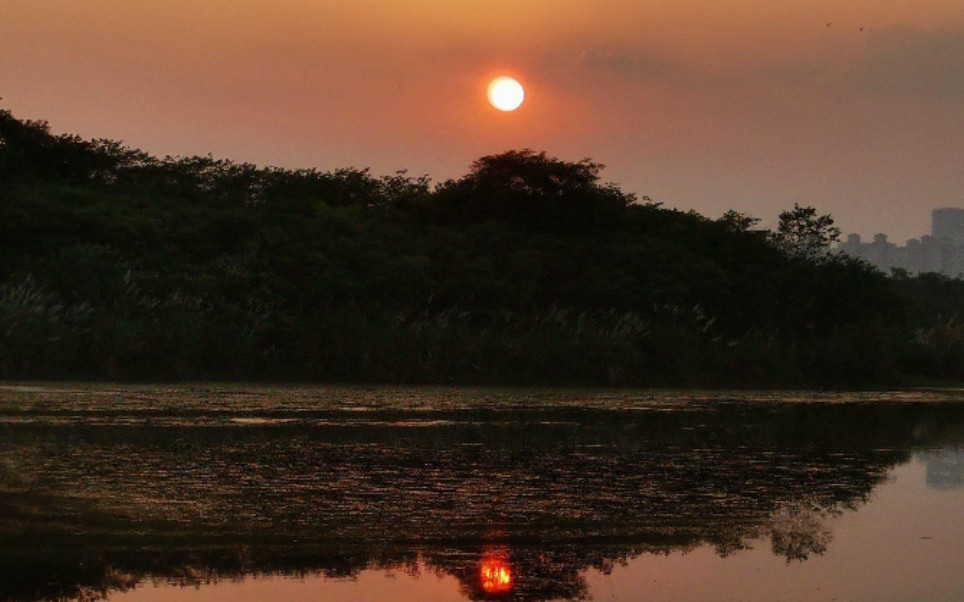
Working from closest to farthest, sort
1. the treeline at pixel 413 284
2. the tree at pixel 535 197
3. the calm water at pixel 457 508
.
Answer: the calm water at pixel 457 508 → the treeline at pixel 413 284 → the tree at pixel 535 197

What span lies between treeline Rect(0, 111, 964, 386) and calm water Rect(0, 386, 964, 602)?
44.0 feet

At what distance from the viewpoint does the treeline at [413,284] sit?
3991cm

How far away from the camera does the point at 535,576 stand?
11016mm

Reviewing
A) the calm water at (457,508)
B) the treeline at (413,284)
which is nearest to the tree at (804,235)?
the treeline at (413,284)

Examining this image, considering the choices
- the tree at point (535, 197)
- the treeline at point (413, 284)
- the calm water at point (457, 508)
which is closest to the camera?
the calm water at point (457, 508)

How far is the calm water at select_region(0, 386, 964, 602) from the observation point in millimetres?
10961

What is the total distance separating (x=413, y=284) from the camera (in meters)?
49.8

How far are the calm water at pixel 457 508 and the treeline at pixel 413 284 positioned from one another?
13.4m

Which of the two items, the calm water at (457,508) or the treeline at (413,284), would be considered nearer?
the calm water at (457,508)

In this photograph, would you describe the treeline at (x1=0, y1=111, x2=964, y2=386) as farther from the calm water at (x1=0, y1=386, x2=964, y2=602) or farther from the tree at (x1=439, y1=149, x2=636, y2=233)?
the calm water at (x1=0, y1=386, x2=964, y2=602)

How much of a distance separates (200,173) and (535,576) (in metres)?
48.4

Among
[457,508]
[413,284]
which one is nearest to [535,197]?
[413,284]

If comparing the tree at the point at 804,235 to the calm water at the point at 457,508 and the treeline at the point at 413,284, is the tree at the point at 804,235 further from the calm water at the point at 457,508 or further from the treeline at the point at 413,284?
the calm water at the point at 457,508

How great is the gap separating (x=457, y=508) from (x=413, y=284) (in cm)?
3556
